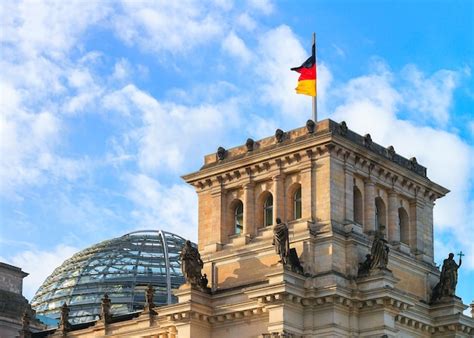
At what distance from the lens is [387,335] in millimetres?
60312

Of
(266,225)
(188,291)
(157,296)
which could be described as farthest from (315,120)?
(157,296)

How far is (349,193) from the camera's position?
64062 mm

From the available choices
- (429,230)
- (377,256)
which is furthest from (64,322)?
(429,230)

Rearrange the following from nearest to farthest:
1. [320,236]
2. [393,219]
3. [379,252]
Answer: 1. [379,252]
2. [320,236]
3. [393,219]

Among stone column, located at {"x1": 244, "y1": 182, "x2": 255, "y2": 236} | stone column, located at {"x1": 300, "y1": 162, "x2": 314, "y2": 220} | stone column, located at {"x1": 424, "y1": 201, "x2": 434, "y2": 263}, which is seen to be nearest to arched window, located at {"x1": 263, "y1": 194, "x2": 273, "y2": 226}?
stone column, located at {"x1": 244, "y1": 182, "x2": 255, "y2": 236}

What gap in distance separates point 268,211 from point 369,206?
17.6 ft

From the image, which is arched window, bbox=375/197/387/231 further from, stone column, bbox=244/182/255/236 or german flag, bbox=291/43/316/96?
german flag, bbox=291/43/316/96

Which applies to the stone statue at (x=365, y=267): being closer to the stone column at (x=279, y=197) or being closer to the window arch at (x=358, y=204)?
the window arch at (x=358, y=204)

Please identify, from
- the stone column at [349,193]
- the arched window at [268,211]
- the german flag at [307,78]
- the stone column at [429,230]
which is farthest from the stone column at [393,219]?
the german flag at [307,78]

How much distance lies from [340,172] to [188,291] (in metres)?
9.91

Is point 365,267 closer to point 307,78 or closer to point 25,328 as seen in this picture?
point 307,78

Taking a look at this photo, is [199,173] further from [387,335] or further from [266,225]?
[387,335]

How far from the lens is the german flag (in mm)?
66812

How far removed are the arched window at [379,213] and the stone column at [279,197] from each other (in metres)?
5.24
